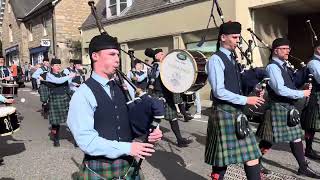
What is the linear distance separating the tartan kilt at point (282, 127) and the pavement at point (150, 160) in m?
0.46

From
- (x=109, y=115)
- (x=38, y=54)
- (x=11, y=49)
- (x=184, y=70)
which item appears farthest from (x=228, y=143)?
(x=11, y=49)

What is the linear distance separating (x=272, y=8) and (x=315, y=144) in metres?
7.27

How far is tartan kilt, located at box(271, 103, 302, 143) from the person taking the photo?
457 cm

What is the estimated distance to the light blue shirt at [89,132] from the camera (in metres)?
2.30

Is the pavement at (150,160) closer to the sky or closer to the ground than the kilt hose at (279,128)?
closer to the ground

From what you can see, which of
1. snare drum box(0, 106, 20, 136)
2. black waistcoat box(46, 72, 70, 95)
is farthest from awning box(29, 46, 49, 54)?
snare drum box(0, 106, 20, 136)

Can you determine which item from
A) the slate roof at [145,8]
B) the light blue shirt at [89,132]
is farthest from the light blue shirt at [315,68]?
the slate roof at [145,8]

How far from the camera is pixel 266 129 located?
4.72 meters

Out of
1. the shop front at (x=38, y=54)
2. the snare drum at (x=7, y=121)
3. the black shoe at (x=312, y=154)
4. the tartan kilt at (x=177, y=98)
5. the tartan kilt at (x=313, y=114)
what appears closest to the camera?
the snare drum at (x=7, y=121)

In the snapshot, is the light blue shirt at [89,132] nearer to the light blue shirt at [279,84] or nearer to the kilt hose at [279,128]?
the light blue shirt at [279,84]

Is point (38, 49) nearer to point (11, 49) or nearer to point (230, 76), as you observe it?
point (11, 49)

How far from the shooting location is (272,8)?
12844mm

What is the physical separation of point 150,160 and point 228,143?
2268 mm

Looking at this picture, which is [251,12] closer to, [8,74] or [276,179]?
[8,74]
